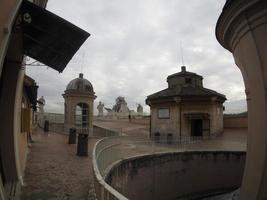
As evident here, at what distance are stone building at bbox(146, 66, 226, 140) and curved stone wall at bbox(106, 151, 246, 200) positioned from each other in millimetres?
6227

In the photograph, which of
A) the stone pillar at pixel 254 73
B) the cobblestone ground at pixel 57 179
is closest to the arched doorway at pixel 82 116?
the cobblestone ground at pixel 57 179

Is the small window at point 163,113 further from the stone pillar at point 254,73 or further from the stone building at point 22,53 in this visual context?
the stone building at point 22,53

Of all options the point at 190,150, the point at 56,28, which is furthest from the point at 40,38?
the point at 190,150

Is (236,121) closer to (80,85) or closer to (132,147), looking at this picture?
(132,147)

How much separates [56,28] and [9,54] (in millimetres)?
1873

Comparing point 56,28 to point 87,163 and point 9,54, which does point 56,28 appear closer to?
point 9,54

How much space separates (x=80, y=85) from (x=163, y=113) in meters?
9.40

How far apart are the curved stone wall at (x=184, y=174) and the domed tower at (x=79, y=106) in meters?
11.9

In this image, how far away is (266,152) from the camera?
7.88 m

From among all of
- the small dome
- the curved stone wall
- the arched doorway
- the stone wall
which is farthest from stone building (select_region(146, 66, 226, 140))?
the arched doorway

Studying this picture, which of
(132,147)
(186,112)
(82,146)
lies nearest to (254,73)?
(82,146)

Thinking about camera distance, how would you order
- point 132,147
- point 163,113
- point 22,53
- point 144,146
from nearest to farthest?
point 22,53, point 132,147, point 144,146, point 163,113

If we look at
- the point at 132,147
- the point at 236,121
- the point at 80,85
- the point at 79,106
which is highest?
the point at 80,85

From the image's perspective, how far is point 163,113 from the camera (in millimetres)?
25875
